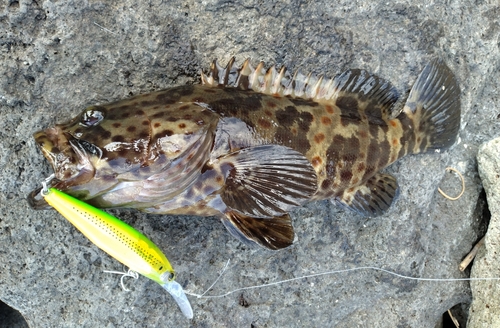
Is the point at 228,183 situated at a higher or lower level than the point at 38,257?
higher

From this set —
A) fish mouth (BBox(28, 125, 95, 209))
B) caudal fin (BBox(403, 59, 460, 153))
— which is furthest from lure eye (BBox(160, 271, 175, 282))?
caudal fin (BBox(403, 59, 460, 153))

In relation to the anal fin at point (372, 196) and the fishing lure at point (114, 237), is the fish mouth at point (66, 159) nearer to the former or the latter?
the fishing lure at point (114, 237)

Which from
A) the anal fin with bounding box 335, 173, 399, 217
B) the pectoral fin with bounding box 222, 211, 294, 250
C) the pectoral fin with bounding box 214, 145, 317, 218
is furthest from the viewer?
the anal fin with bounding box 335, 173, 399, 217

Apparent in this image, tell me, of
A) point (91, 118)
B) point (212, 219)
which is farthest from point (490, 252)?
point (91, 118)

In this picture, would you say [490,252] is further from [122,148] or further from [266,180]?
[122,148]

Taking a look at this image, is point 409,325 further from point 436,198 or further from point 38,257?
point 38,257

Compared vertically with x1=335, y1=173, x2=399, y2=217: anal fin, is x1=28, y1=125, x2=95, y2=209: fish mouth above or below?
above

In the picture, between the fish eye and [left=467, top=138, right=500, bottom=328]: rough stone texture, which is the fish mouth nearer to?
the fish eye

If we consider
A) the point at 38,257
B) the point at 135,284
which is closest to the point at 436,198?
the point at 135,284
